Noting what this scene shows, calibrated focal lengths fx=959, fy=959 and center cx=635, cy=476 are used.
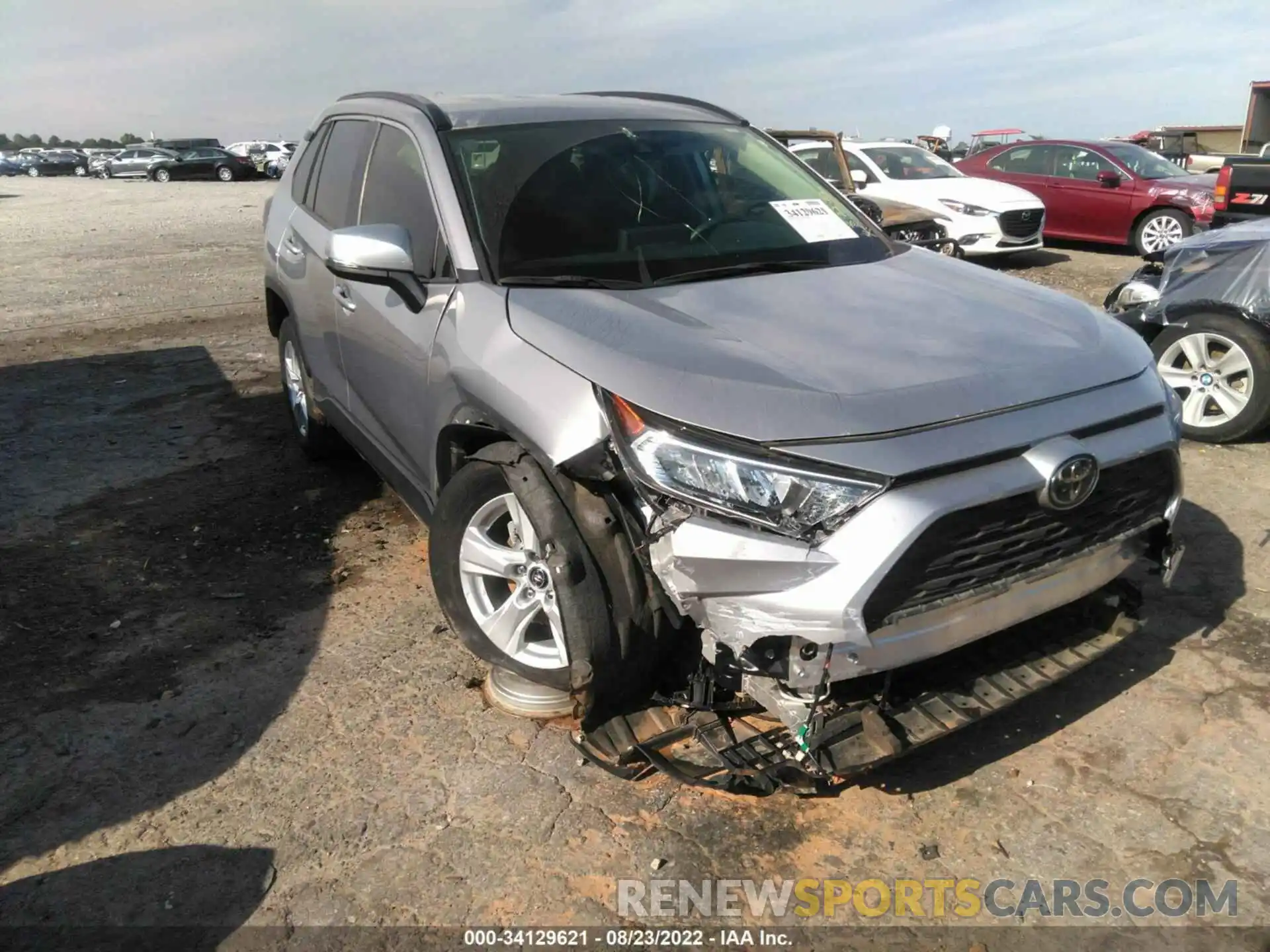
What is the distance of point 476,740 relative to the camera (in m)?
2.98

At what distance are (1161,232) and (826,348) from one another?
470 inches

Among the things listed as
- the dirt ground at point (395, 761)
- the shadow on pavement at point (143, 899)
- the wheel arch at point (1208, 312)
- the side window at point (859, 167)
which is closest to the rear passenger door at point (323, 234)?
the dirt ground at point (395, 761)

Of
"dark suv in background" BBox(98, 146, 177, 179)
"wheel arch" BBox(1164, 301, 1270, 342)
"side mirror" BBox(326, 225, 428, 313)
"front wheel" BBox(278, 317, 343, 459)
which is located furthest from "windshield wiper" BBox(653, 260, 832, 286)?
"dark suv in background" BBox(98, 146, 177, 179)

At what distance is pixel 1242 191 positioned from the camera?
8.38 meters

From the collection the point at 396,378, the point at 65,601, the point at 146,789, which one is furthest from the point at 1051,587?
the point at 65,601

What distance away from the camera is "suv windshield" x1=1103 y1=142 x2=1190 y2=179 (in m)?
12.7

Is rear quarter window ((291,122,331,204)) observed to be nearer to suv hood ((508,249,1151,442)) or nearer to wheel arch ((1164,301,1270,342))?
suv hood ((508,249,1151,442))

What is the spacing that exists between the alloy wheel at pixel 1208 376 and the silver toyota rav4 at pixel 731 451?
248cm

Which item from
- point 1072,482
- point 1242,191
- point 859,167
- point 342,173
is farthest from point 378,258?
point 859,167

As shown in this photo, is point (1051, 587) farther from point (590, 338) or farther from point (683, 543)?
point (590, 338)

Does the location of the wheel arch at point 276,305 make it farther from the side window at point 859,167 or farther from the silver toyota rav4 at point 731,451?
the side window at point 859,167

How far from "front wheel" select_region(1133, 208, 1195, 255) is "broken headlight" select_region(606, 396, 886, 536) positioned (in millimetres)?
11887

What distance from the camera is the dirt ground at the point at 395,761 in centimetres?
Answer: 246

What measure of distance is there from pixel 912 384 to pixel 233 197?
1177 inches
